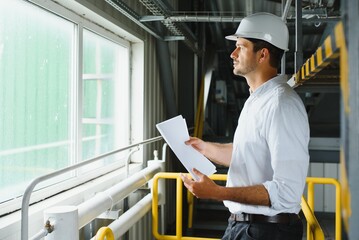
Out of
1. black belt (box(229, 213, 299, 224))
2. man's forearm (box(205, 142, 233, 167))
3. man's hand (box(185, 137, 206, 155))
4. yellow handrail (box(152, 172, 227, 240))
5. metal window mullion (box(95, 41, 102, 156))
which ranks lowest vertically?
yellow handrail (box(152, 172, 227, 240))

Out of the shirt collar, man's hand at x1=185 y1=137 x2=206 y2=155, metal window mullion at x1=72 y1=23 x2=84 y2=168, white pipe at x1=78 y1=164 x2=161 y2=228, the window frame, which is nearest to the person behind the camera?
the shirt collar

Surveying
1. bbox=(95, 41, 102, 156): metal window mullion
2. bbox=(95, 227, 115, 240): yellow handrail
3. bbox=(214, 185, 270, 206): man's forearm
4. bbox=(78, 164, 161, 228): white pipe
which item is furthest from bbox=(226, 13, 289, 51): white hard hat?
bbox=(95, 41, 102, 156): metal window mullion

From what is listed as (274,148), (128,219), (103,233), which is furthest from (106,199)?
(274,148)

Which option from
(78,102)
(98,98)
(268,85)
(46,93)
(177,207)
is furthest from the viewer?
(98,98)

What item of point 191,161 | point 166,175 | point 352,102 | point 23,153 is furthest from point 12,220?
point 352,102

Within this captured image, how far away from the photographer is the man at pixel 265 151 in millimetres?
1766

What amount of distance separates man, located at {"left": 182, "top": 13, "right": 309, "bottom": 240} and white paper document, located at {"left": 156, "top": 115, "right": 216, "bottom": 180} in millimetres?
291

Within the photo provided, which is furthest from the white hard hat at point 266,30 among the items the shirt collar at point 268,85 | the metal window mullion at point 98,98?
the metal window mullion at point 98,98

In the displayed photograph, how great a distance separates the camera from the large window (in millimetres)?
2336

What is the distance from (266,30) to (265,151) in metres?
0.69

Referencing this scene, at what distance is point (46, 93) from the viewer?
109 inches

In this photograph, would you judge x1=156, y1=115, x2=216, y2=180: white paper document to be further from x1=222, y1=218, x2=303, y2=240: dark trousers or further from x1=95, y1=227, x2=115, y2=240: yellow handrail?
x1=95, y1=227, x2=115, y2=240: yellow handrail

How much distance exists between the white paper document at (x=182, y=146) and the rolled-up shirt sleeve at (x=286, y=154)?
1.92ft

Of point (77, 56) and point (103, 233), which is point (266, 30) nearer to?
point (103, 233)
